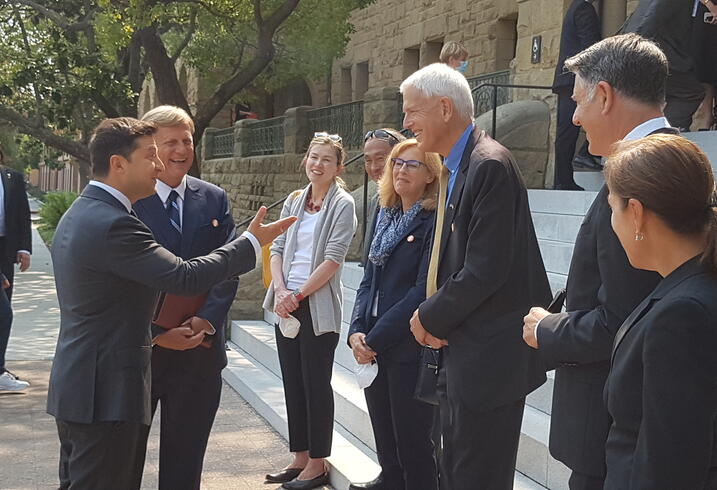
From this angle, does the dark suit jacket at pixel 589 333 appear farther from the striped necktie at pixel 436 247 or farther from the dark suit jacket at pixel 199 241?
the dark suit jacket at pixel 199 241

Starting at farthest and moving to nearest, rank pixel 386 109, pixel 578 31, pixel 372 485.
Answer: pixel 386 109 < pixel 578 31 < pixel 372 485

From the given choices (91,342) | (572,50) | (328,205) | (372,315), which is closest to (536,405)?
(372,315)

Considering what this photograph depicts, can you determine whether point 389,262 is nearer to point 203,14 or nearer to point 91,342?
point 91,342

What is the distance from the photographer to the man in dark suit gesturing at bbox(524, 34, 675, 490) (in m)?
2.63

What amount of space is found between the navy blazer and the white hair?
959 millimetres

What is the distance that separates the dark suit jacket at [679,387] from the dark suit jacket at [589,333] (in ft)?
1.56

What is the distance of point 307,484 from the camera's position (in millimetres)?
5602

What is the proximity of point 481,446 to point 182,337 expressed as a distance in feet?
5.44

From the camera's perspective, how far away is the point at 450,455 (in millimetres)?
3520

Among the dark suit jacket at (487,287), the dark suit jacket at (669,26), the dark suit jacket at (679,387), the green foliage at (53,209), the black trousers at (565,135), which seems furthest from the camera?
the green foliage at (53,209)

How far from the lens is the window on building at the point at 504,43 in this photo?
57.8 ft

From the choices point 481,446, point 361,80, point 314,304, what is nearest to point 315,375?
point 314,304

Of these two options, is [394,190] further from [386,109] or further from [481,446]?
[386,109]

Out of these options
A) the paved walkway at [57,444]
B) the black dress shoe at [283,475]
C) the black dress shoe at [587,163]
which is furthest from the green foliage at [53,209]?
the black dress shoe at [283,475]
